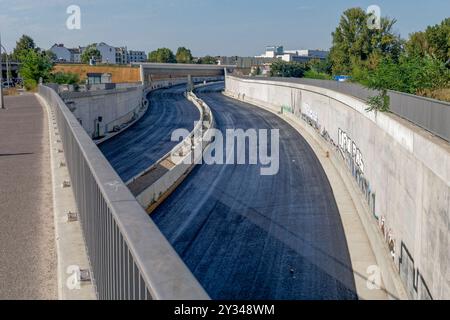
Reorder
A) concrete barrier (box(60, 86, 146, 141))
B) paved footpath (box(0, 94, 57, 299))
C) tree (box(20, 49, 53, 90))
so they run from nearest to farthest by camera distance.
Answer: paved footpath (box(0, 94, 57, 299))
concrete barrier (box(60, 86, 146, 141))
tree (box(20, 49, 53, 90))

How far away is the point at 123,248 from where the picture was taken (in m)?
5.48

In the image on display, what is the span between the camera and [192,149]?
53.0 metres

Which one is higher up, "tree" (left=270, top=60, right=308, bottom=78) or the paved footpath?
"tree" (left=270, top=60, right=308, bottom=78)

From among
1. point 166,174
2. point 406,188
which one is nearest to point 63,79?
point 166,174

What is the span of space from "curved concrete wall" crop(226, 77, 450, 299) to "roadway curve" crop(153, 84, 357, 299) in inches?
126

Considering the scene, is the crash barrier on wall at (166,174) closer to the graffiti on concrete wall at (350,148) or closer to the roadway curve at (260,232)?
the roadway curve at (260,232)

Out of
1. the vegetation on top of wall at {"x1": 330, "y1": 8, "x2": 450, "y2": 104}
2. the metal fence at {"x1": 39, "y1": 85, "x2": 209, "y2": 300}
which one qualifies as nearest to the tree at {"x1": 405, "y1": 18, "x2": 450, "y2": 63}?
the vegetation on top of wall at {"x1": 330, "y1": 8, "x2": 450, "y2": 104}

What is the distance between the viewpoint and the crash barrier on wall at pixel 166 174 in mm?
37375

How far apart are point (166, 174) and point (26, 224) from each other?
3050 cm

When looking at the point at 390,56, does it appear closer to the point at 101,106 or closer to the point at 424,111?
the point at 424,111

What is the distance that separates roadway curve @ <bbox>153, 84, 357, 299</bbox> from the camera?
25.0 m

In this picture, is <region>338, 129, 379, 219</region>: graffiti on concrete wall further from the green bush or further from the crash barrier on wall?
the green bush

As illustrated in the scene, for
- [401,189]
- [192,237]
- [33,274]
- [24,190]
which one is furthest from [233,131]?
[33,274]
